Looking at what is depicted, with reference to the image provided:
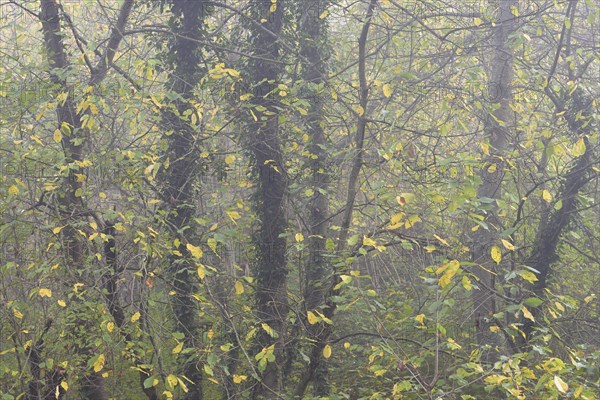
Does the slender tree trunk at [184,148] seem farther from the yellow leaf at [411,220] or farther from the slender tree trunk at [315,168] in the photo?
the yellow leaf at [411,220]

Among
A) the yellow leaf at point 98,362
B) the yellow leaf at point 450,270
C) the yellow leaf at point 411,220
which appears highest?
the yellow leaf at point 411,220

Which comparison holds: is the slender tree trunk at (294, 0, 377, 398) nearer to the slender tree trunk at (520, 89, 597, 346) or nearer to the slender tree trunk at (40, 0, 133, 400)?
the slender tree trunk at (520, 89, 597, 346)

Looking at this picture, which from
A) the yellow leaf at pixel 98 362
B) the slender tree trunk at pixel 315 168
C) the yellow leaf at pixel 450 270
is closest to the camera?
the yellow leaf at pixel 450 270

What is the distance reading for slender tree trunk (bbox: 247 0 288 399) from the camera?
291 inches

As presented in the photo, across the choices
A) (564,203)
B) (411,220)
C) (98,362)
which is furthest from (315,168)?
(98,362)

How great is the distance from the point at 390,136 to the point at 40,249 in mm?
3513

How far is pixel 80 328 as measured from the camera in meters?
6.02

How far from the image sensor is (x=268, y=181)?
7.75 meters

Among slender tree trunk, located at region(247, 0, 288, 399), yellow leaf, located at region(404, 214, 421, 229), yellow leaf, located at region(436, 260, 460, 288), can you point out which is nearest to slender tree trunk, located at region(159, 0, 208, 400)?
slender tree trunk, located at region(247, 0, 288, 399)

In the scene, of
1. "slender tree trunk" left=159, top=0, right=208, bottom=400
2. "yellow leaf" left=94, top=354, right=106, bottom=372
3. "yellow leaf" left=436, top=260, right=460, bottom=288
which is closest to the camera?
"yellow leaf" left=436, top=260, right=460, bottom=288

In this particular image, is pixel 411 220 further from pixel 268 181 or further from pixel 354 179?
pixel 268 181

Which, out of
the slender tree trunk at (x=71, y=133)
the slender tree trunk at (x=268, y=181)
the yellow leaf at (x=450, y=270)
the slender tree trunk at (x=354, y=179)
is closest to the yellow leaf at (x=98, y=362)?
the slender tree trunk at (x=71, y=133)

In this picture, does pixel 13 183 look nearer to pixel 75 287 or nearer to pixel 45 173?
pixel 45 173

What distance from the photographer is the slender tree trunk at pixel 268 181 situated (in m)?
7.38
